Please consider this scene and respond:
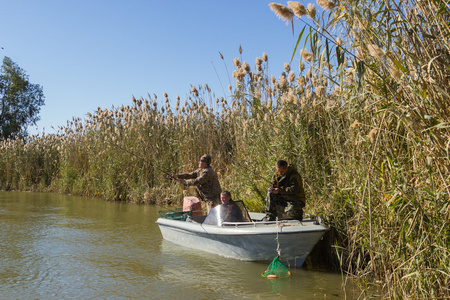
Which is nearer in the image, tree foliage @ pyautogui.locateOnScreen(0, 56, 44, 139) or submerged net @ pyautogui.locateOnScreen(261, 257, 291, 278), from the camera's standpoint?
submerged net @ pyautogui.locateOnScreen(261, 257, 291, 278)

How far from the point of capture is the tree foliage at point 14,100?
35094 mm

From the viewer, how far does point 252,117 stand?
8320 millimetres

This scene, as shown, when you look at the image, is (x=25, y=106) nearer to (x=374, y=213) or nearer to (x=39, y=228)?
(x=39, y=228)

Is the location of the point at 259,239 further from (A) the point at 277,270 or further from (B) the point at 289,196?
(B) the point at 289,196

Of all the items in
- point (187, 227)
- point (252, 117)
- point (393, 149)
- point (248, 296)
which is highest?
point (252, 117)

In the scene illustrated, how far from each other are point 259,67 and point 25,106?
109 feet

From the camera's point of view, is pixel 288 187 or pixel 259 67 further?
pixel 259 67

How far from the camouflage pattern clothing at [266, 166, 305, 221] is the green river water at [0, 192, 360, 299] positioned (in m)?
0.78

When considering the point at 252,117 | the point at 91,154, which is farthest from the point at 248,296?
the point at 91,154

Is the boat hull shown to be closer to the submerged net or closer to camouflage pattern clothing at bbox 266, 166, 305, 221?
the submerged net

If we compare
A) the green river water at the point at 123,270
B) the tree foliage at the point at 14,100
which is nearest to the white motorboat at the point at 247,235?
the green river water at the point at 123,270

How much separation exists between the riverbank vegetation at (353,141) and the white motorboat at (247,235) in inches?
17.5

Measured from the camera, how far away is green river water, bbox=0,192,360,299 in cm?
467

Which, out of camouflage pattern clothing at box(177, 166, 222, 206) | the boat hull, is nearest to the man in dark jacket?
the boat hull
